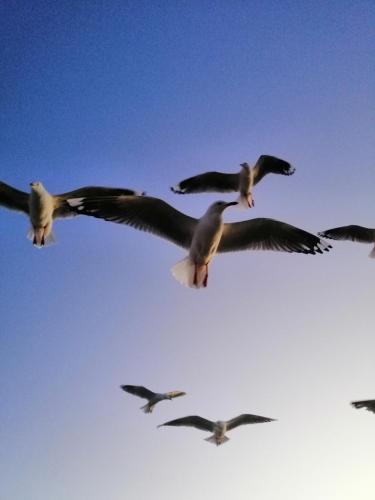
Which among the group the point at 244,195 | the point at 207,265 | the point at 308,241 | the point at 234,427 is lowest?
the point at 234,427

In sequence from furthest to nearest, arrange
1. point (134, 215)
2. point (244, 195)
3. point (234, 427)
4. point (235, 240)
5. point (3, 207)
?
point (234, 427) → point (244, 195) → point (3, 207) → point (235, 240) → point (134, 215)

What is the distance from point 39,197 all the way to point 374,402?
Result: 14.8 ft

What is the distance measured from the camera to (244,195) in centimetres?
605

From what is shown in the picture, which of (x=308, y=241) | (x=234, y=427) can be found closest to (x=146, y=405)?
(x=234, y=427)

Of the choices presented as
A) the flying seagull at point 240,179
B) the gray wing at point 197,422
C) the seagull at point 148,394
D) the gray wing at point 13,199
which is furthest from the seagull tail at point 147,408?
the gray wing at point 13,199

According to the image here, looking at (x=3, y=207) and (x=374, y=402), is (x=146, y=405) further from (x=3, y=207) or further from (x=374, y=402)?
(x=3, y=207)

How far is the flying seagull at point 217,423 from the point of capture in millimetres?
7750

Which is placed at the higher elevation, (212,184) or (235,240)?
(212,184)

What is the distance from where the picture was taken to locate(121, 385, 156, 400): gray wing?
8.27 m

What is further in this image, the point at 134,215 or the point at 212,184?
the point at 212,184

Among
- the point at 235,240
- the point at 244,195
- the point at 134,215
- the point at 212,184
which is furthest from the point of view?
the point at 212,184

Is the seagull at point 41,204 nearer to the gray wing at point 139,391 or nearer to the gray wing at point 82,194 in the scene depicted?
the gray wing at point 82,194

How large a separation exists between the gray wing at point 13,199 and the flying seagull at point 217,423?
3.77 meters

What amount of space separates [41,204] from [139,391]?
13.3 ft
